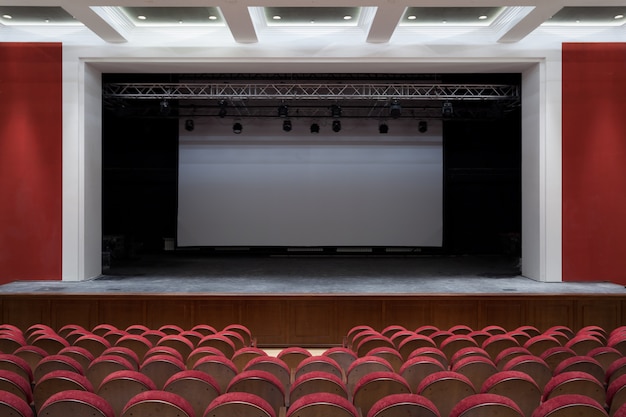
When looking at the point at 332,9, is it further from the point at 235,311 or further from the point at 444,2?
the point at 235,311

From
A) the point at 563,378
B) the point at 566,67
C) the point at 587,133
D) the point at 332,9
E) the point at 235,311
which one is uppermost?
the point at 332,9

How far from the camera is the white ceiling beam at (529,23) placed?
846cm

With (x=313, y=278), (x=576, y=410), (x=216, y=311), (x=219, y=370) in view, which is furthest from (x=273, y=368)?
(x=313, y=278)

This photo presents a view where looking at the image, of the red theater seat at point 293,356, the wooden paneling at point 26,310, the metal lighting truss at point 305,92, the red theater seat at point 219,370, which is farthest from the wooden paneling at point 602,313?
the wooden paneling at point 26,310

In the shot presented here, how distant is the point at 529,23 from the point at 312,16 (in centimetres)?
379

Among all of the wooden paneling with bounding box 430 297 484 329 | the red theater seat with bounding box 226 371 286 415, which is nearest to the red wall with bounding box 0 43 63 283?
the wooden paneling with bounding box 430 297 484 329

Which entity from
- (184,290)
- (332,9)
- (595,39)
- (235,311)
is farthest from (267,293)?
(595,39)

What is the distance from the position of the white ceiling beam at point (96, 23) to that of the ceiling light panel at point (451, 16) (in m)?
5.22

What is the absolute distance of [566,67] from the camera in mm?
10273

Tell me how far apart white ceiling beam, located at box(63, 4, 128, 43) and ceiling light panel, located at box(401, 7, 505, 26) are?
5220mm

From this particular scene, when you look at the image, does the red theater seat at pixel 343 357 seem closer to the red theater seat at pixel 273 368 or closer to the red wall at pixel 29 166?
the red theater seat at pixel 273 368

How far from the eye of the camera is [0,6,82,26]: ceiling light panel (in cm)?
933

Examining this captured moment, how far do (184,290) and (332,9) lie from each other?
5.58 m

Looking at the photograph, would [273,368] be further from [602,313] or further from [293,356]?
[602,313]
